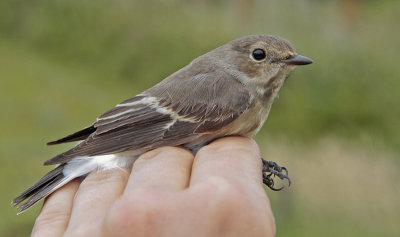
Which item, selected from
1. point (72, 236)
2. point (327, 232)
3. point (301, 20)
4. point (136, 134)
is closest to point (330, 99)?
point (301, 20)

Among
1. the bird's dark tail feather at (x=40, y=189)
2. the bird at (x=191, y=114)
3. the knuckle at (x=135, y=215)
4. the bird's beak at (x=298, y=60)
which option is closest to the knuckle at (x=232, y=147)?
the bird at (x=191, y=114)

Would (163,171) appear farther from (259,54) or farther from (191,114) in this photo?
(259,54)

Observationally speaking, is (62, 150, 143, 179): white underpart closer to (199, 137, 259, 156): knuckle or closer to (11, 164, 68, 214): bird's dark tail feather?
(11, 164, 68, 214): bird's dark tail feather

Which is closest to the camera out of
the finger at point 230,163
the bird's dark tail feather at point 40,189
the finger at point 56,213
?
the finger at point 230,163

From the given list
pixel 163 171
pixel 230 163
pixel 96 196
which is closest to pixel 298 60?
pixel 230 163

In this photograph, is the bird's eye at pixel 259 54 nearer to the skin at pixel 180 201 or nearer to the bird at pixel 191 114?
the bird at pixel 191 114

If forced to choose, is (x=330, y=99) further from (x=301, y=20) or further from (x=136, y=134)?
(x=136, y=134)

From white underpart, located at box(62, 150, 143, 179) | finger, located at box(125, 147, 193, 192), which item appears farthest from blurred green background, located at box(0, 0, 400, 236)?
finger, located at box(125, 147, 193, 192)
